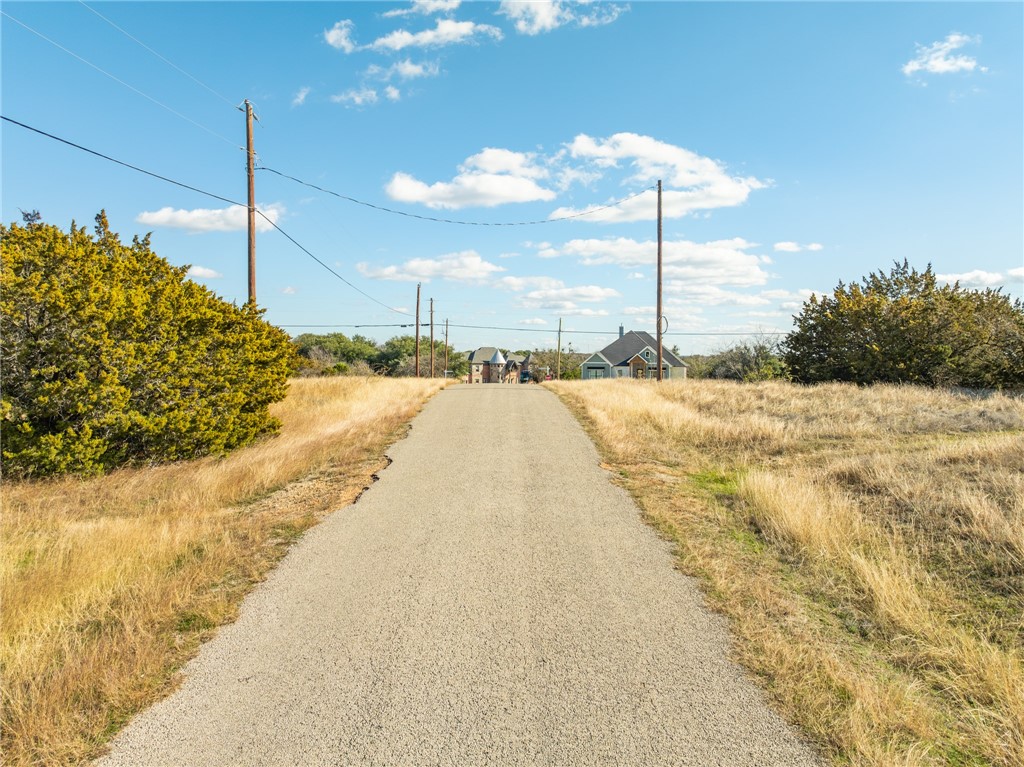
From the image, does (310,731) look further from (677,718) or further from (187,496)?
(187,496)

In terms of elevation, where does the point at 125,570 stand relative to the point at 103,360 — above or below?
below

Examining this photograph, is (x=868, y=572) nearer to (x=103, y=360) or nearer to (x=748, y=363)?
(x=103, y=360)

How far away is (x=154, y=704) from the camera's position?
3385mm

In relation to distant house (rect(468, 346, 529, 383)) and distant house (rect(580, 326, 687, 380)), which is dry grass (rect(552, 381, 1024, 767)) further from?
distant house (rect(468, 346, 529, 383))

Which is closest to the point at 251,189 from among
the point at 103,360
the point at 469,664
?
the point at 103,360

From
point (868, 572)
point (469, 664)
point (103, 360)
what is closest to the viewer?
point (469, 664)

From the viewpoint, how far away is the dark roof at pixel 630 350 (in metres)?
67.8

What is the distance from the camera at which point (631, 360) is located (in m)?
66.7

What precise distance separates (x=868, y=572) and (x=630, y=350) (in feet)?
211

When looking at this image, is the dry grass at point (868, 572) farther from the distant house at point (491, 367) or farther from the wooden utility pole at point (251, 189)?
the distant house at point (491, 367)

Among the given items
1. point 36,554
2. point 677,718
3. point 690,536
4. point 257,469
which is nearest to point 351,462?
point 257,469

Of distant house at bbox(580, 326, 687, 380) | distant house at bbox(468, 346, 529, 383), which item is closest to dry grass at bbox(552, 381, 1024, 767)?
distant house at bbox(580, 326, 687, 380)

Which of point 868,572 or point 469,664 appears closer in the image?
point 469,664

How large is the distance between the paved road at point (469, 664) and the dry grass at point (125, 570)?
0.91 feet
